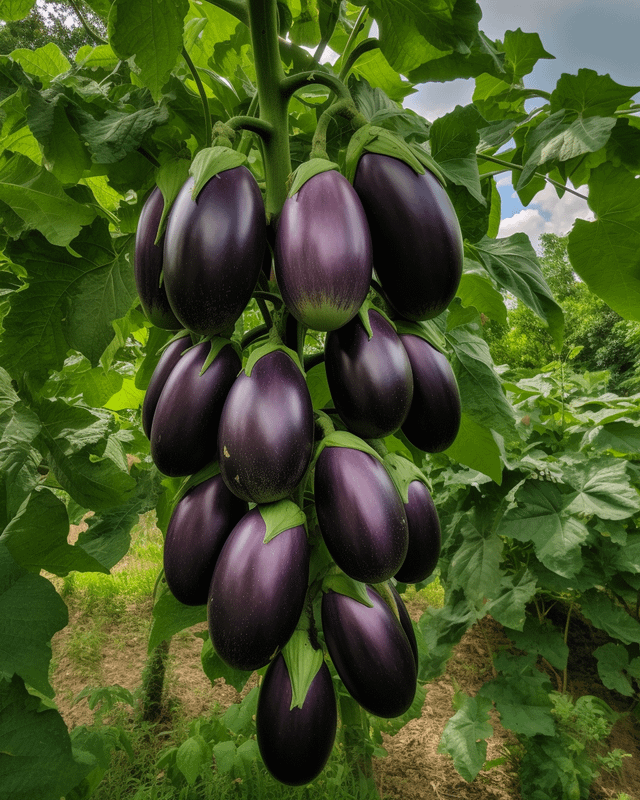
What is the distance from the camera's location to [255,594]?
0.38 meters

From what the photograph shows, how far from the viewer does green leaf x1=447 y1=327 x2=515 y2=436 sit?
2.19ft

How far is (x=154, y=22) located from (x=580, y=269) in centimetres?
53

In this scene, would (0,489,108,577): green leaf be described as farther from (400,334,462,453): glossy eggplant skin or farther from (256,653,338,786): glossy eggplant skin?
(400,334,462,453): glossy eggplant skin

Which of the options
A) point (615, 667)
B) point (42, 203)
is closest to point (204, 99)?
point (42, 203)

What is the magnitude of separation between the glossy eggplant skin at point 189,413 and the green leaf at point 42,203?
0.82 ft

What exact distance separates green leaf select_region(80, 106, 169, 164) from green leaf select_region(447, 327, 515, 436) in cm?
42

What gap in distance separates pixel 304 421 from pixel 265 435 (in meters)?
0.03

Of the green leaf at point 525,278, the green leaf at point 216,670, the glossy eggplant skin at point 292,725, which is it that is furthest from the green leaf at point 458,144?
the green leaf at point 216,670

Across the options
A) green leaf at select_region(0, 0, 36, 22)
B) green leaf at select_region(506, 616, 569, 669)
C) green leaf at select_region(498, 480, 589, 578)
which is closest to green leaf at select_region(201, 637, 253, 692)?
green leaf at select_region(0, 0, 36, 22)

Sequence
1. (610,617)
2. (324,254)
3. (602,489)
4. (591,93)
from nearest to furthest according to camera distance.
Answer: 1. (324,254)
2. (591,93)
3. (602,489)
4. (610,617)

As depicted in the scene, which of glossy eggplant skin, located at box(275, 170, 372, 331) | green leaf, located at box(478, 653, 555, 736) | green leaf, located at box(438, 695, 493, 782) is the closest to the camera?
glossy eggplant skin, located at box(275, 170, 372, 331)

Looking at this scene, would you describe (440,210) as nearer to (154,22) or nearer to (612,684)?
(154,22)

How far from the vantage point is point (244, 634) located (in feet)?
1.25

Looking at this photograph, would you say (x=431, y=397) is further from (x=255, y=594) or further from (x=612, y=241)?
(x=612, y=241)
